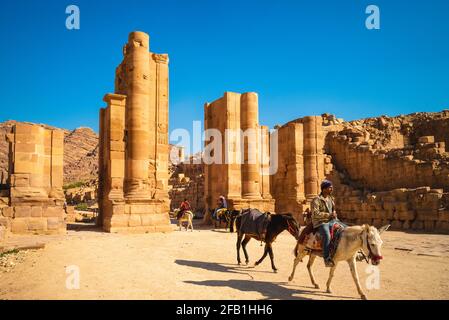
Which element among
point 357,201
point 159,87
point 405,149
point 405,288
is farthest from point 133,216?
point 405,149

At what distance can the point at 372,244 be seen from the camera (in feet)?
18.6

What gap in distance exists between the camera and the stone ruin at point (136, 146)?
14680 millimetres

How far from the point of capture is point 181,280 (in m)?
6.97

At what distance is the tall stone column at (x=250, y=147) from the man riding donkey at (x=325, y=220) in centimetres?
1256

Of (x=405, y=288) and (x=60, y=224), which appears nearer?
(x=405, y=288)

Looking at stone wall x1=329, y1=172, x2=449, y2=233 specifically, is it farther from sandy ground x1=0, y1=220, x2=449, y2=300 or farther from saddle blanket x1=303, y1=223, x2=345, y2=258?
saddle blanket x1=303, y1=223, x2=345, y2=258

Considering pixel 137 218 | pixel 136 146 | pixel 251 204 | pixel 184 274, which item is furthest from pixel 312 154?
pixel 184 274

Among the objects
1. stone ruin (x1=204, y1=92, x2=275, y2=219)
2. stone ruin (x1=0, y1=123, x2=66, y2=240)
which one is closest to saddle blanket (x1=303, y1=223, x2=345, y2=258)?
stone ruin (x1=0, y1=123, x2=66, y2=240)

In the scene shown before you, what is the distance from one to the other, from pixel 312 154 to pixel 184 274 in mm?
16978

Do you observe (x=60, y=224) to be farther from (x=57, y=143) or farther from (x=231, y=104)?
(x=231, y=104)

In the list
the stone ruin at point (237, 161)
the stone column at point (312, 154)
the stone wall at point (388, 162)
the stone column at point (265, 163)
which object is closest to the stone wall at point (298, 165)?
the stone column at point (312, 154)

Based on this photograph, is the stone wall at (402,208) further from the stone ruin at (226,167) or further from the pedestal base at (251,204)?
the pedestal base at (251,204)

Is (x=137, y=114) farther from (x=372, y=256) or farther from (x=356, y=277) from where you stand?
(x=372, y=256)
